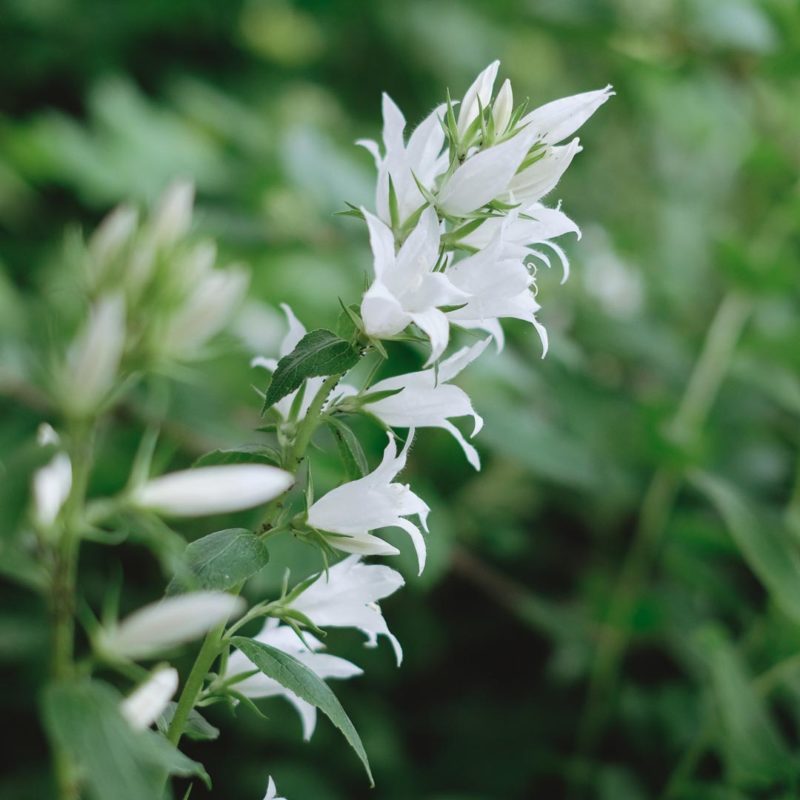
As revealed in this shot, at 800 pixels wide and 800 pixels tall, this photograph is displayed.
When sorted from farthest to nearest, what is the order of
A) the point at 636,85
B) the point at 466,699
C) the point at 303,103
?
the point at 303,103, the point at 636,85, the point at 466,699

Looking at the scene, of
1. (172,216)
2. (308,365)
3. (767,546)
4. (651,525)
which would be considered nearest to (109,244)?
(172,216)

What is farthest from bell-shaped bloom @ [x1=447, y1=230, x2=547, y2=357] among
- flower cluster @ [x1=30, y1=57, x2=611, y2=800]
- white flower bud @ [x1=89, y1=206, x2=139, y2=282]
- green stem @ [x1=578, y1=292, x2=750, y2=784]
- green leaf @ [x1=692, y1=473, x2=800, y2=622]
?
green stem @ [x1=578, y1=292, x2=750, y2=784]

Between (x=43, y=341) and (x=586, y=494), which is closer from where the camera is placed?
(x=43, y=341)

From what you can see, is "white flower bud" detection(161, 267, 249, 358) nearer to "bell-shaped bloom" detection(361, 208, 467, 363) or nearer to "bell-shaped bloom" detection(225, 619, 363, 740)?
"bell-shaped bloom" detection(361, 208, 467, 363)

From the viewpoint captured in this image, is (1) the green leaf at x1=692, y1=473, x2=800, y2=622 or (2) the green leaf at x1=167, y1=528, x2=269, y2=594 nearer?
(2) the green leaf at x1=167, y1=528, x2=269, y2=594

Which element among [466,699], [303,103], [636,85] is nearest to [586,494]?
[466,699]

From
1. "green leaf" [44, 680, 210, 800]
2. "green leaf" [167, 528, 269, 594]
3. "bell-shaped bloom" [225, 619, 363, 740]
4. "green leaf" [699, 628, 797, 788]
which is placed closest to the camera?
"green leaf" [44, 680, 210, 800]

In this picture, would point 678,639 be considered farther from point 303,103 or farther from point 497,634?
point 303,103
